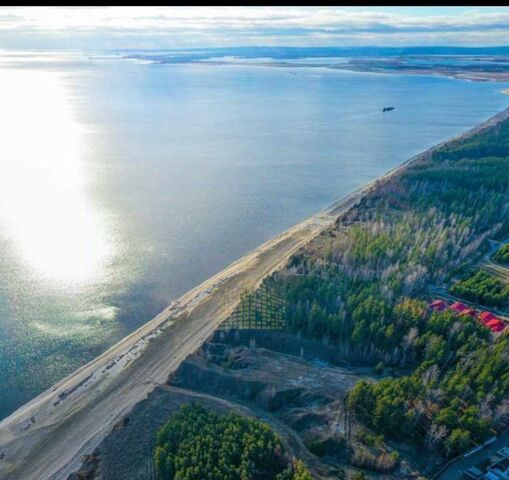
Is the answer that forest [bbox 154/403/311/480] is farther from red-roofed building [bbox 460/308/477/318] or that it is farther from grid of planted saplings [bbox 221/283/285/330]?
red-roofed building [bbox 460/308/477/318]

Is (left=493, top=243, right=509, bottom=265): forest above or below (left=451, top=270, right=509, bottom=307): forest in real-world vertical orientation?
above

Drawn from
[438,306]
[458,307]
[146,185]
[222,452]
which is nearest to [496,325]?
[458,307]

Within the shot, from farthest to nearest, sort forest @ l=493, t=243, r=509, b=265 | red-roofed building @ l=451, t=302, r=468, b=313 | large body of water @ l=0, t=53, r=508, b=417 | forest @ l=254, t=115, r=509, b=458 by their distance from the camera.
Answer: forest @ l=493, t=243, r=509, b=265, large body of water @ l=0, t=53, r=508, b=417, red-roofed building @ l=451, t=302, r=468, b=313, forest @ l=254, t=115, r=509, b=458

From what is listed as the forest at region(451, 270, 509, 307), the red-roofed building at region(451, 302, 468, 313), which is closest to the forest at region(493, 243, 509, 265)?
the forest at region(451, 270, 509, 307)

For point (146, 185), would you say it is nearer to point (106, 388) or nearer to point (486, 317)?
point (106, 388)

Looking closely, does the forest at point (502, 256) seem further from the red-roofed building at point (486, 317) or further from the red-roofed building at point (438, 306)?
the red-roofed building at point (438, 306)

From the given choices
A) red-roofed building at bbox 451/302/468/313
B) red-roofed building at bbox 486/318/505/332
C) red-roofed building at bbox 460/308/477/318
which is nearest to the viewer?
red-roofed building at bbox 486/318/505/332

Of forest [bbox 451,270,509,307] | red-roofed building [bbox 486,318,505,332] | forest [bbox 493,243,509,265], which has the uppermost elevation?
forest [bbox 493,243,509,265]
